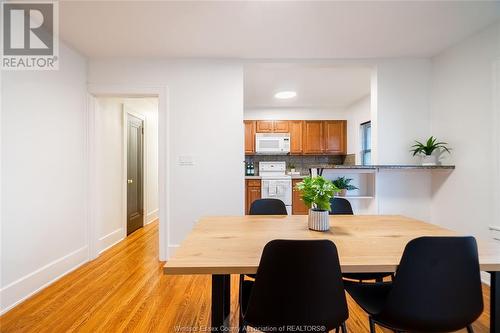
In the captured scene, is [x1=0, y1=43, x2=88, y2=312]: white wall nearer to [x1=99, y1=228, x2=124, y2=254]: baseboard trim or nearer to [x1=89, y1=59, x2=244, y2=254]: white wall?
[x1=99, y1=228, x2=124, y2=254]: baseboard trim

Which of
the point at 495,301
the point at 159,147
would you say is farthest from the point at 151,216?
the point at 495,301

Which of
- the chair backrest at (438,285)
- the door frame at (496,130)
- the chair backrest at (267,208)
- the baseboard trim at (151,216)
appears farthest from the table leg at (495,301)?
the baseboard trim at (151,216)

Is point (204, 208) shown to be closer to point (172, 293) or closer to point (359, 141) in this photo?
point (172, 293)

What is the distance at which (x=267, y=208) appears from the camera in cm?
200

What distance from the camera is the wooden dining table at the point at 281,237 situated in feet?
3.16

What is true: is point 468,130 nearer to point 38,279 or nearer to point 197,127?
point 197,127

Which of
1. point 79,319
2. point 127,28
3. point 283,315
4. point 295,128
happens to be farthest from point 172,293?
point 295,128

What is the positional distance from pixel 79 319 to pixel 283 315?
5.44ft

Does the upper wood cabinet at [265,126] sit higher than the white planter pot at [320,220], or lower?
higher

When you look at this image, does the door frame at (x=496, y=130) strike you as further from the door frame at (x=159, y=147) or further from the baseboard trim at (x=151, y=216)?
the baseboard trim at (x=151, y=216)

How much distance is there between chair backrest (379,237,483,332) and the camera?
0.93 metres

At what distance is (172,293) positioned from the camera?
2094 mm

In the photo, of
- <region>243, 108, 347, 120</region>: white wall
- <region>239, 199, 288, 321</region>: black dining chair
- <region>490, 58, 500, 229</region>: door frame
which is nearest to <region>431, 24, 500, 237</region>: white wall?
<region>490, 58, 500, 229</region>: door frame

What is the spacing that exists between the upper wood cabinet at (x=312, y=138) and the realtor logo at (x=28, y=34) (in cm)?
421
